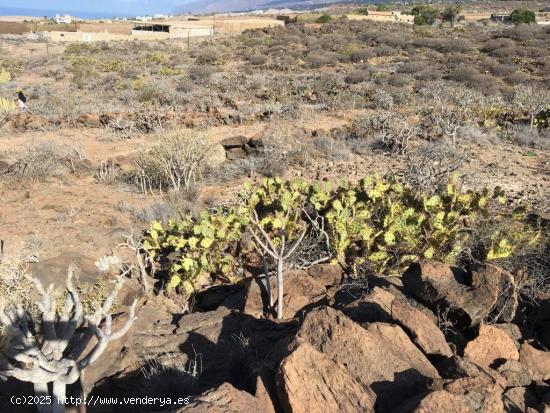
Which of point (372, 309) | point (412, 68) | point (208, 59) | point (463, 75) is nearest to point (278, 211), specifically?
point (372, 309)

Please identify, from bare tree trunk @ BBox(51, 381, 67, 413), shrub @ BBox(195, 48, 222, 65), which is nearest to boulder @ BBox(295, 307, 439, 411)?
bare tree trunk @ BBox(51, 381, 67, 413)

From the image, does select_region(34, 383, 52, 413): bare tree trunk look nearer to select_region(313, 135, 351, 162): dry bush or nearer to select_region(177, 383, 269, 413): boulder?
select_region(177, 383, 269, 413): boulder

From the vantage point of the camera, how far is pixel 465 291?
13.0 feet

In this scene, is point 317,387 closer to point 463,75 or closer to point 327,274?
point 327,274

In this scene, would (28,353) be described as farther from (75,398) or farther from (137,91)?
(137,91)

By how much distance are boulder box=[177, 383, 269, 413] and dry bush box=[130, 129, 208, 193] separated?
21.8 ft

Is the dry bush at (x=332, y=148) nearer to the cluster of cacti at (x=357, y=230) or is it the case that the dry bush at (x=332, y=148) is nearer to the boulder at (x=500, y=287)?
the cluster of cacti at (x=357, y=230)

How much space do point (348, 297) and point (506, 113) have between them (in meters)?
10.9

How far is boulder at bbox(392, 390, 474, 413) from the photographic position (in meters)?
2.44

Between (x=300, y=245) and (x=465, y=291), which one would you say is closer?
(x=465, y=291)

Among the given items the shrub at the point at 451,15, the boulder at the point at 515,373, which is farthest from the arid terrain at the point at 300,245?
the shrub at the point at 451,15

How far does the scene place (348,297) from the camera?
4680 mm

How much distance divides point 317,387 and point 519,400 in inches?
45.8

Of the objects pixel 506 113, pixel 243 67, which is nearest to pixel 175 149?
pixel 506 113
